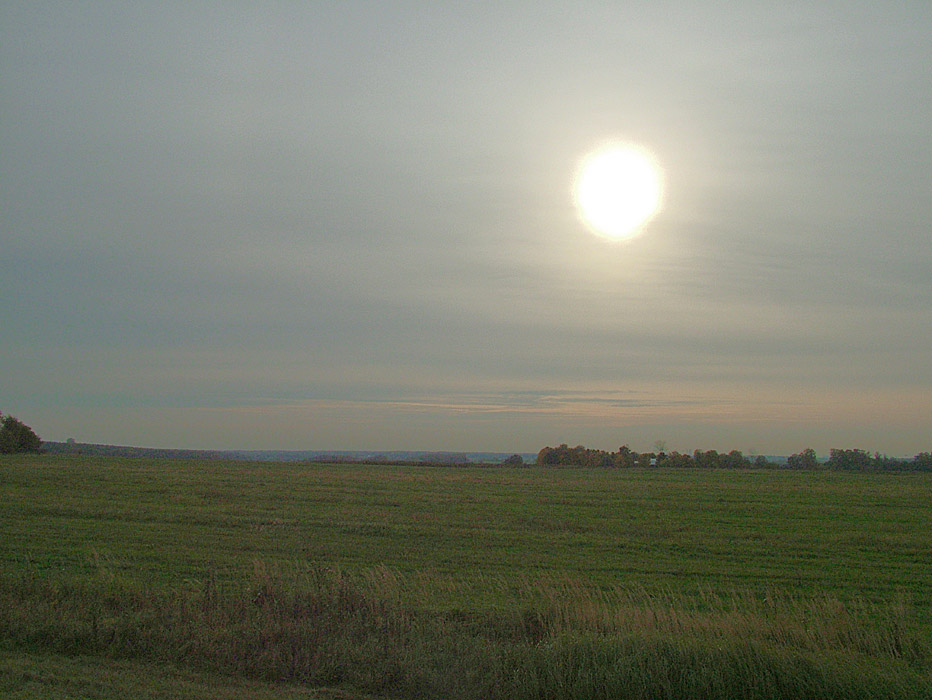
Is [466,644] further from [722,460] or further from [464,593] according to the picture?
[722,460]

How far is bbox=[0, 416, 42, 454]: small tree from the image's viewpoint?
7331 cm

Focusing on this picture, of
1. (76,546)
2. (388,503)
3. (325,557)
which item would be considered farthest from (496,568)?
(388,503)

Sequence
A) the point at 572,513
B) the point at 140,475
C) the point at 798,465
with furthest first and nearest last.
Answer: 1. the point at 798,465
2. the point at 140,475
3. the point at 572,513

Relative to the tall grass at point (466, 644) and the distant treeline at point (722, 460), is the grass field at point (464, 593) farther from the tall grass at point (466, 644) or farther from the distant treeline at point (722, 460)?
the distant treeline at point (722, 460)

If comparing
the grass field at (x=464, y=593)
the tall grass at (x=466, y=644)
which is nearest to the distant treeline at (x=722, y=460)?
the grass field at (x=464, y=593)

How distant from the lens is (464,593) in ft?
45.1

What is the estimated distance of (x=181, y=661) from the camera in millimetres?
7641

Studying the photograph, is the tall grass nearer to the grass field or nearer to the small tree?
the grass field

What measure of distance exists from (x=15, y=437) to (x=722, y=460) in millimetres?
89045

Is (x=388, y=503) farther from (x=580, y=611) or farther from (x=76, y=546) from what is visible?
(x=580, y=611)

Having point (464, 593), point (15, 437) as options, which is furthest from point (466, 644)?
point (15, 437)

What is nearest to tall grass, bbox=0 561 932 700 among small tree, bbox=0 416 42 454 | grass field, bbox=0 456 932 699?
grass field, bbox=0 456 932 699

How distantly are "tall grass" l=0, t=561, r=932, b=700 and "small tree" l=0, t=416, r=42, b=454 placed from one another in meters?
76.6

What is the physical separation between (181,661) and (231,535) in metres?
15.0
